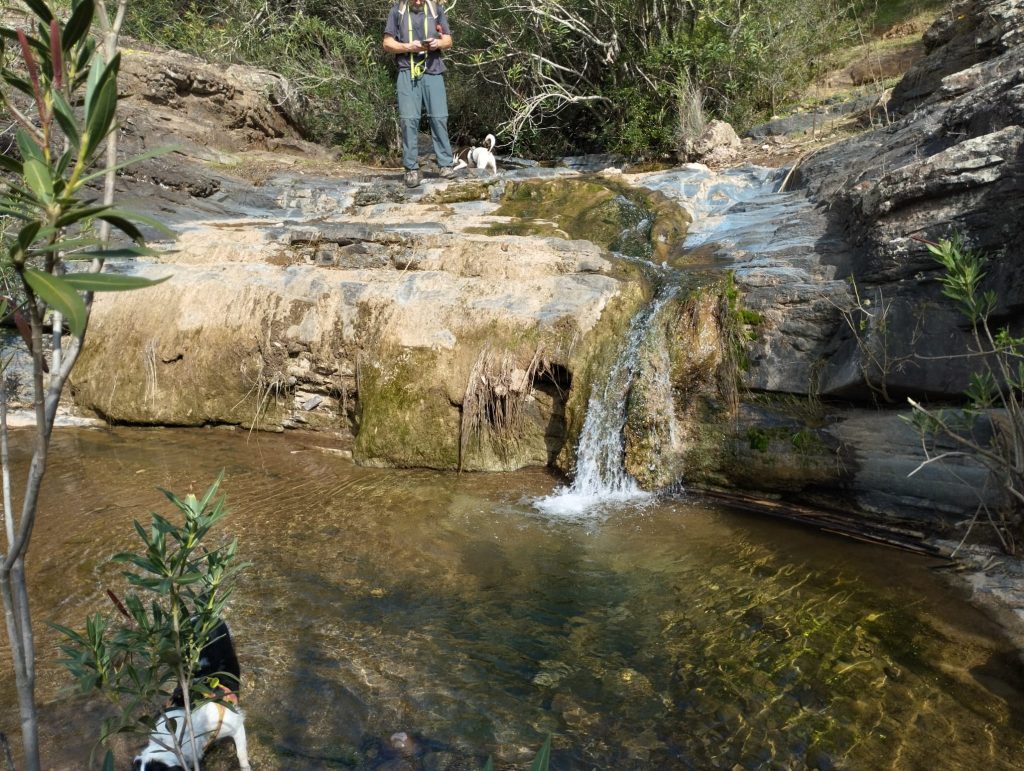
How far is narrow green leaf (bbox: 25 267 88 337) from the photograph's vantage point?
101 centimetres

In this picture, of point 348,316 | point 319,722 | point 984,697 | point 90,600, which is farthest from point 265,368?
point 984,697

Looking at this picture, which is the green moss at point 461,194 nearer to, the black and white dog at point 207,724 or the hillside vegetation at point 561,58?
the hillside vegetation at point 561,58

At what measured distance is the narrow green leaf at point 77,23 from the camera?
126 centimetres

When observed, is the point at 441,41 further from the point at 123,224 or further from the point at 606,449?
the point at 123,224

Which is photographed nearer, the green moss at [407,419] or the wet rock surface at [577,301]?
the wet rock surface at [577,301]

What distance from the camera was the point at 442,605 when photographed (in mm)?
3779

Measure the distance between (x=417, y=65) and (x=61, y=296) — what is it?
28.5 ft

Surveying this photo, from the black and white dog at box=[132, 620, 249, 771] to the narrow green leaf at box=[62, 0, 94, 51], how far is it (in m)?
1.57

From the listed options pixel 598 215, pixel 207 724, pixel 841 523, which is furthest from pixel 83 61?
pixel 598 215

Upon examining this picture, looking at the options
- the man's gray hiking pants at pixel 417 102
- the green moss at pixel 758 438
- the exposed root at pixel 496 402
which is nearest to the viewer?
the green moss at pixel 758 438

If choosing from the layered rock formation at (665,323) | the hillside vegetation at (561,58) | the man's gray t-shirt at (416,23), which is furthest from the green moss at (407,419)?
the hillside vegetation at (561,58)

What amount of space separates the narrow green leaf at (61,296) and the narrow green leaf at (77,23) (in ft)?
1.51

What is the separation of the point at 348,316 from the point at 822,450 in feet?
12.9

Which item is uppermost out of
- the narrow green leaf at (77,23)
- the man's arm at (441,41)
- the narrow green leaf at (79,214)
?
the man's arm at (441,41)
